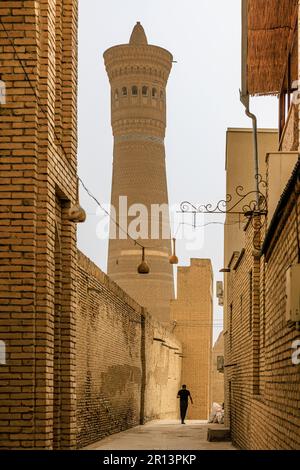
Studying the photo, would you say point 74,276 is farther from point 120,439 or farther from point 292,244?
point 120,439

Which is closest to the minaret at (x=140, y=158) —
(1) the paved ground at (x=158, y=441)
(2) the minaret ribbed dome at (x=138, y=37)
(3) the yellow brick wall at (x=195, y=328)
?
(2) the minaret ribbed dome at (x=138, y=37)

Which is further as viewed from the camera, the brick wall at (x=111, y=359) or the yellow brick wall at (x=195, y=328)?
the yellow brick wall at (x=195, y=328)

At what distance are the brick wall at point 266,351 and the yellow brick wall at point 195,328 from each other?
24635 millimetres

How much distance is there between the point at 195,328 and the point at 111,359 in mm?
23297

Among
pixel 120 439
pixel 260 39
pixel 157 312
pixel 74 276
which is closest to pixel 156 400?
pixel 120 439

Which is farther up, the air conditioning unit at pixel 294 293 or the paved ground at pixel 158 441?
the air conditioning unit at pixel 294 293

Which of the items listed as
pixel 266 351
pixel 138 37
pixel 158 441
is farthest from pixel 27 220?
pixel 138 37

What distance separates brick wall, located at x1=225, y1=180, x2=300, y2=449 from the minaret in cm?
4999

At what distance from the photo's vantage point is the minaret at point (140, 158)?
6850cm

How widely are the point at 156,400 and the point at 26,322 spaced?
2447 cm

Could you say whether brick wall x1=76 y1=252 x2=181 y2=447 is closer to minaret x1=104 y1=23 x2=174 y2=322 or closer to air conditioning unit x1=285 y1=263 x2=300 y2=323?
air conditioning unit x1=285 y1=263 x2=300 y2=323

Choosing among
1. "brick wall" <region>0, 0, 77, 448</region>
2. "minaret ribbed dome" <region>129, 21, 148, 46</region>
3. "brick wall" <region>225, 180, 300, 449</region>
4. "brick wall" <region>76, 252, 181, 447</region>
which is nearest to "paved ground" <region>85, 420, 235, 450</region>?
"brick wall" <region>76, 252, 181, 447</region>

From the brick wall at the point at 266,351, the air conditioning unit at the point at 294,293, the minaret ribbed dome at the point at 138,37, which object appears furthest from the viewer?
the minaret ribbed dome at the point at 138,37

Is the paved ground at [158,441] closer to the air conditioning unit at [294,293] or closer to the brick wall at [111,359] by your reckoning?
the brick wall at [111,359]
